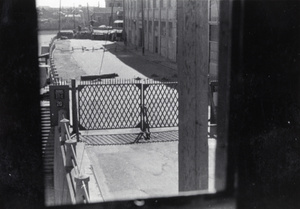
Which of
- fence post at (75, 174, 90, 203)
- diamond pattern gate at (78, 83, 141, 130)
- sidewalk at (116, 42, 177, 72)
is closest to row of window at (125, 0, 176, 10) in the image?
sidewalk at (116, 42, 177, 72)

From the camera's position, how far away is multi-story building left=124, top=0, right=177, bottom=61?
3269cm

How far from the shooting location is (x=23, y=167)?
12.6ft

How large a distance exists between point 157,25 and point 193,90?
3449 centimetres

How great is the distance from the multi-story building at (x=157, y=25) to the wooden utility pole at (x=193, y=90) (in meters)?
28.3

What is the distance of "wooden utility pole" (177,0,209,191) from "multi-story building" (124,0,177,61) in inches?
1112

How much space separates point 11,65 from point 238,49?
2.06 meters

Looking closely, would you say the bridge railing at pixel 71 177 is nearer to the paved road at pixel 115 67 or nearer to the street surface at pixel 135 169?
the street surface at pixel 135 169

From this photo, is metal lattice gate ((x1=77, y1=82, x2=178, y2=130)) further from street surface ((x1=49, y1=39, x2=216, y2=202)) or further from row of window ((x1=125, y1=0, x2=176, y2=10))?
row of window ((x1=125, y1=0, x2=176, y2=10))

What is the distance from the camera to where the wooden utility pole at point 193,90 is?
11.1 ft

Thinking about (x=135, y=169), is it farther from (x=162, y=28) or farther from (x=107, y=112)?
(x=162, y=28)

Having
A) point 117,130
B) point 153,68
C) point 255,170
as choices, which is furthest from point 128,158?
point 153,68

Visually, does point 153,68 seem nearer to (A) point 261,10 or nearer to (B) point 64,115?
(B) point 64,115

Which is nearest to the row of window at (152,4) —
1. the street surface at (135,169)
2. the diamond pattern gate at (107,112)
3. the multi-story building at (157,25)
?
the multi-story building at (157,25)

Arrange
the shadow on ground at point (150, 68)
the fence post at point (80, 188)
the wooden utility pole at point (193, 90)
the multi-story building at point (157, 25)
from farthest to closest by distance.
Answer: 1. the multi-story building at point (157, 25)
2. the shadow on ground at point (150, 68)
3. the fence post at point (80, 188)
4. the wooden utility pole at point (193, 90)
